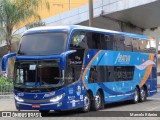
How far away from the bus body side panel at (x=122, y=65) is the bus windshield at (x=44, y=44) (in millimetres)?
1677

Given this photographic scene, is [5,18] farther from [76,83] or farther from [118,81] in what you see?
[76,83]

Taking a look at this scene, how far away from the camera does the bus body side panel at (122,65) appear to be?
18578mm

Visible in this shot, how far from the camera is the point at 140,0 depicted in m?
32.0

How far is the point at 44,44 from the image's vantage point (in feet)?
55.5

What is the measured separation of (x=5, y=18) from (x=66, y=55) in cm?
1793

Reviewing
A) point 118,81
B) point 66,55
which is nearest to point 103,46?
point 118,81

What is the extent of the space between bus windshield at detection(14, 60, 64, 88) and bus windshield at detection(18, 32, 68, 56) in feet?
1.45

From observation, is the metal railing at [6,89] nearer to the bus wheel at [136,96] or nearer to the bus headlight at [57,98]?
the bus wheel at [136,96]

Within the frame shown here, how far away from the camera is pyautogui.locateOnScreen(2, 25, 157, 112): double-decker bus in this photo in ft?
53.9

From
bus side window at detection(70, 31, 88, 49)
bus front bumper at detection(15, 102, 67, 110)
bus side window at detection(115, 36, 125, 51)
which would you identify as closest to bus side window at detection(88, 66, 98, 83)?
bus side window at detection(70, 31, 88, 49)

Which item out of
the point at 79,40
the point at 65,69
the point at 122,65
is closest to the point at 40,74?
the point at 65,69

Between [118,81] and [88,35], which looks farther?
[118,81]

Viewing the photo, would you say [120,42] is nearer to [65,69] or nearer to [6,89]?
[65,69]

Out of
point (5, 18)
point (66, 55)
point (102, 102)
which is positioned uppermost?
point (5, 18)
